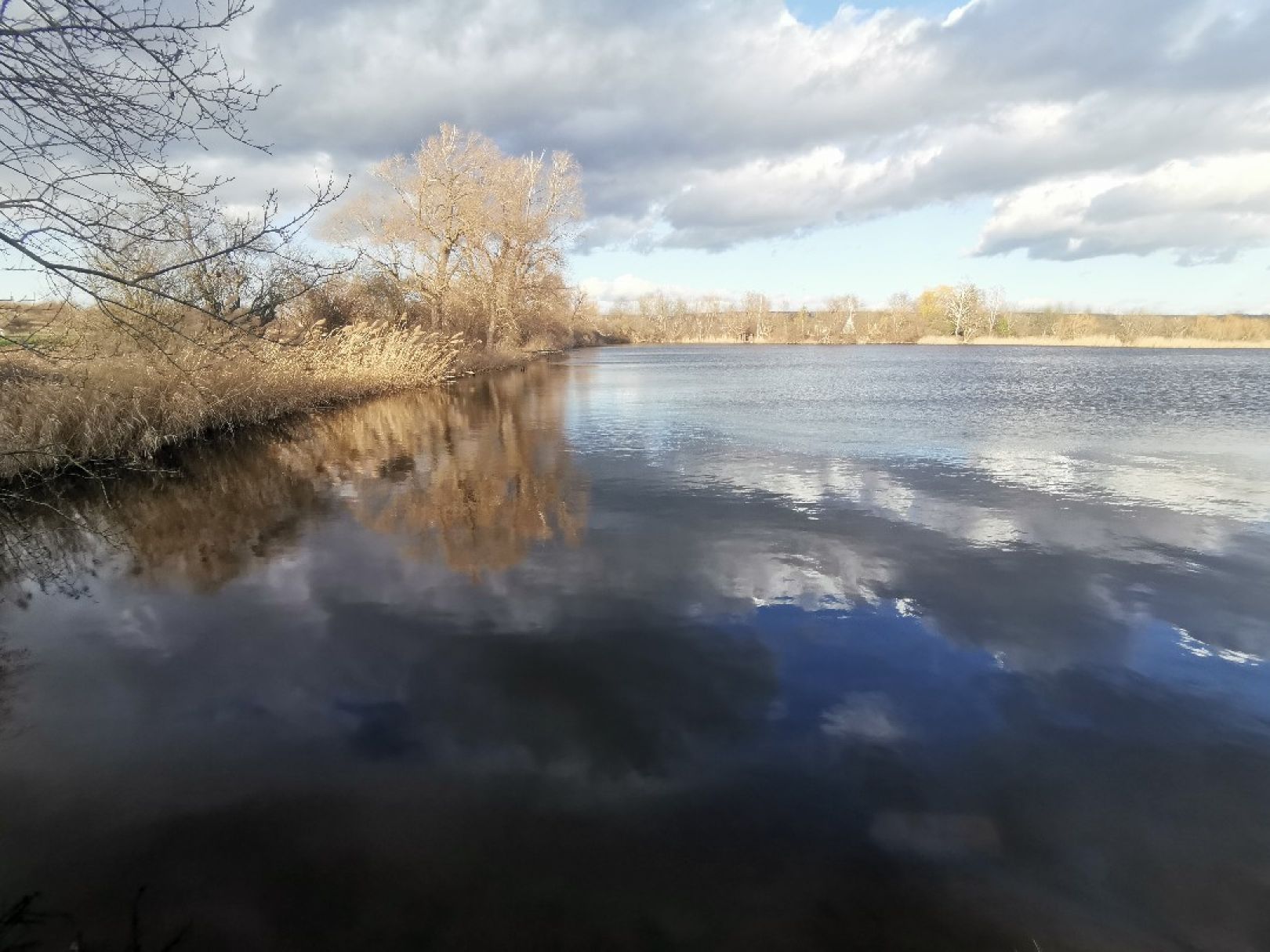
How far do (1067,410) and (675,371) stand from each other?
20315 millimetres

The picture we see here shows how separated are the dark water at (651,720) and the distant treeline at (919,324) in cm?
6611

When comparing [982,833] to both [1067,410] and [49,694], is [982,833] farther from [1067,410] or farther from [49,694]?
[1067,410]

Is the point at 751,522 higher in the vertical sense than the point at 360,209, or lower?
lower

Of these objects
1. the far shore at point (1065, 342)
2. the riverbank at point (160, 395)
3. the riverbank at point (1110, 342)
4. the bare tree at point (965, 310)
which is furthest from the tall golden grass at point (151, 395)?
the bare tree at point (965, 310)

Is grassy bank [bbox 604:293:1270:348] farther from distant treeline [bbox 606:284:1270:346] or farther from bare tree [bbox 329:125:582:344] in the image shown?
bare tree [bbox 329:125:582:344]

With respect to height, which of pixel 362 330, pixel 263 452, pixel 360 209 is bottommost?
pixel 263 452

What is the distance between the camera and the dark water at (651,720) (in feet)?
8.87

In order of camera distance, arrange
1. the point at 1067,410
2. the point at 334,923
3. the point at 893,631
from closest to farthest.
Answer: the point at 334,923 < the point at 893,631 < the point at 1067,410

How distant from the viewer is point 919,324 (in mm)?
83312

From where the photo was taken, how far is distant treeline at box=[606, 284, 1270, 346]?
2382 inches

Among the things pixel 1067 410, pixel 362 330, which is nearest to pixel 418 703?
pixel 1067 410

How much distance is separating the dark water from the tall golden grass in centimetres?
206

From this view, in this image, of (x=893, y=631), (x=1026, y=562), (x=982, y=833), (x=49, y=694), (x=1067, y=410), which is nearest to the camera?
(x=982, y=833)

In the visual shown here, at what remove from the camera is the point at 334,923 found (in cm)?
262
